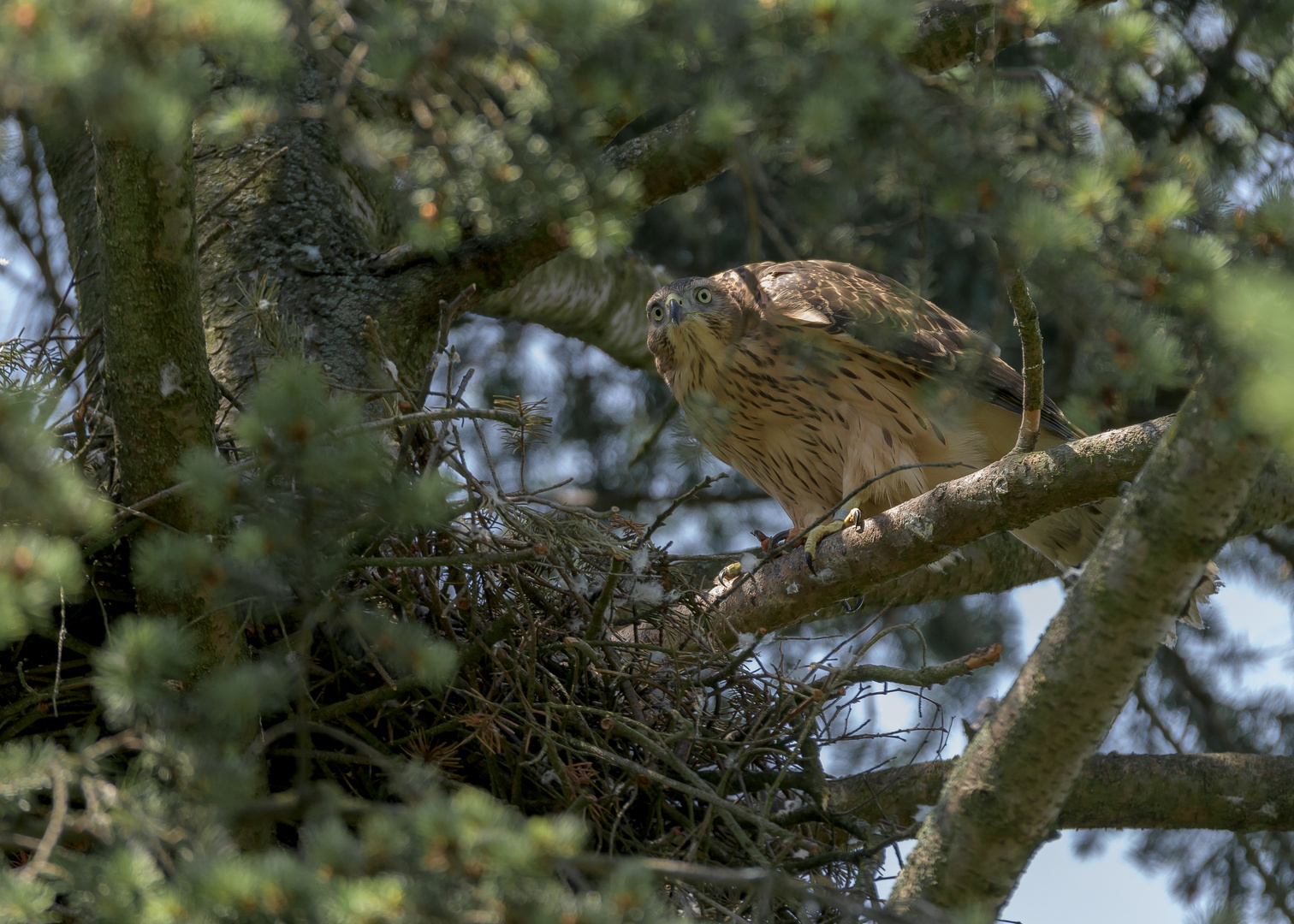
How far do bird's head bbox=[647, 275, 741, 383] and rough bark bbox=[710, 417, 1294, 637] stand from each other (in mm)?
1088

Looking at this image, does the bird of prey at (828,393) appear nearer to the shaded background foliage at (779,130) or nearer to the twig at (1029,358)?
the twig at (1029,358)

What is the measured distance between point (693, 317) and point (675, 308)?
8cm

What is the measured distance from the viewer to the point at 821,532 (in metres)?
3.99

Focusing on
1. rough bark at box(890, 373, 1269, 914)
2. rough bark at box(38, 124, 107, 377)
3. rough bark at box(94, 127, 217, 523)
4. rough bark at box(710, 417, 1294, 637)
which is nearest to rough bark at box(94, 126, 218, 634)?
rough bark at box(94, 127, 217, 523)

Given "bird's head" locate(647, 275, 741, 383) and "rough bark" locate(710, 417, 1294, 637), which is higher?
"bird's head" locate(647, 275, 741, 383)

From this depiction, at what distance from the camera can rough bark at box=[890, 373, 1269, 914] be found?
5.66 ft

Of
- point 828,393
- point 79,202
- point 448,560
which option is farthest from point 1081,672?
point 79,202

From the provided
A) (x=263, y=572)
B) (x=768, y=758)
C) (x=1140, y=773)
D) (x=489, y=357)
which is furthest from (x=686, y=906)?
(x=489, y=357)

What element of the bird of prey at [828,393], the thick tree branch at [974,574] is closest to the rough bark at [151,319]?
the bird of prey at [828,393]

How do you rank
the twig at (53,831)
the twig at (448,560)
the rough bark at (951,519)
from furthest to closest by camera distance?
the rough bark at (951,519), the twig at (448,560), the twig at (53,831)

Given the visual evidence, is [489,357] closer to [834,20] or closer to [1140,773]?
[1140,773]

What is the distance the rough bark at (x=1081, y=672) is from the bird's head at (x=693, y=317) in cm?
274

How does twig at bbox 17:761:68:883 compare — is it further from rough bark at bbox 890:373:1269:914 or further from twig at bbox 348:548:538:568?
rough bark at bbox 890:373:1269:914

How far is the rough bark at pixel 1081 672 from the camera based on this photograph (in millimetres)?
1725
